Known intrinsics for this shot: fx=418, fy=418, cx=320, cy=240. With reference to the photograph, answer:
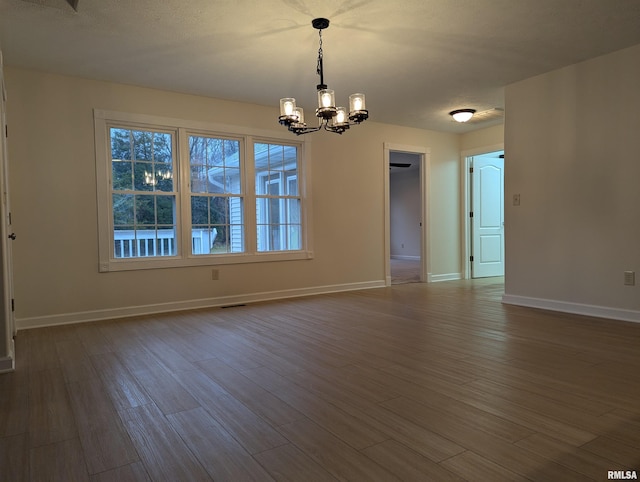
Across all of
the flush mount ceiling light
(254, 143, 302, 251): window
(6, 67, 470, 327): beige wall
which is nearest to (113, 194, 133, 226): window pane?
(6, 67, 470, 327): beige wall

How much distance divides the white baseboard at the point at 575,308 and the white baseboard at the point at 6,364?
4798mm

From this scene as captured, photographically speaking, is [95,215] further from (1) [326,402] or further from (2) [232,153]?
(1) [326,402]

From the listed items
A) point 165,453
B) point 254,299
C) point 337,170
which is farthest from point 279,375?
point 337,170

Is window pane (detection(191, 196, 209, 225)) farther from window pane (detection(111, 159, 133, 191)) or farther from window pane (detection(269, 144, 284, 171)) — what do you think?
window pane (detection(269, 144, 284, 171))

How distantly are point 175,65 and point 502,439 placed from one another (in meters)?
4.11

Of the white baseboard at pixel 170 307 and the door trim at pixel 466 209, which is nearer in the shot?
the white baseboard at pixel 170 307

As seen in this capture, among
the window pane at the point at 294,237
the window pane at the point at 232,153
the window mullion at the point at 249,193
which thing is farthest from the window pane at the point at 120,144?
the window pane at the point at 294,237

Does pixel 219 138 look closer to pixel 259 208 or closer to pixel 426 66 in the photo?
pixel 259 208

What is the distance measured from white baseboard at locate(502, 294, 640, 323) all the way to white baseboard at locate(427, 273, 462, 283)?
207 cm

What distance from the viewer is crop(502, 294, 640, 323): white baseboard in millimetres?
3951

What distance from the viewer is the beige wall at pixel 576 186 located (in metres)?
3.95

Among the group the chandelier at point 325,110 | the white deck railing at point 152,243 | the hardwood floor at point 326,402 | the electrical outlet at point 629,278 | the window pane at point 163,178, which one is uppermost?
the chandelier at point 325,110

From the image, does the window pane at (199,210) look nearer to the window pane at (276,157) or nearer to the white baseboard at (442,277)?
the window pane at (276,157)

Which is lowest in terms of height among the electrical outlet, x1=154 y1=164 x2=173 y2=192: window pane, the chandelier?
the electrical outlet
